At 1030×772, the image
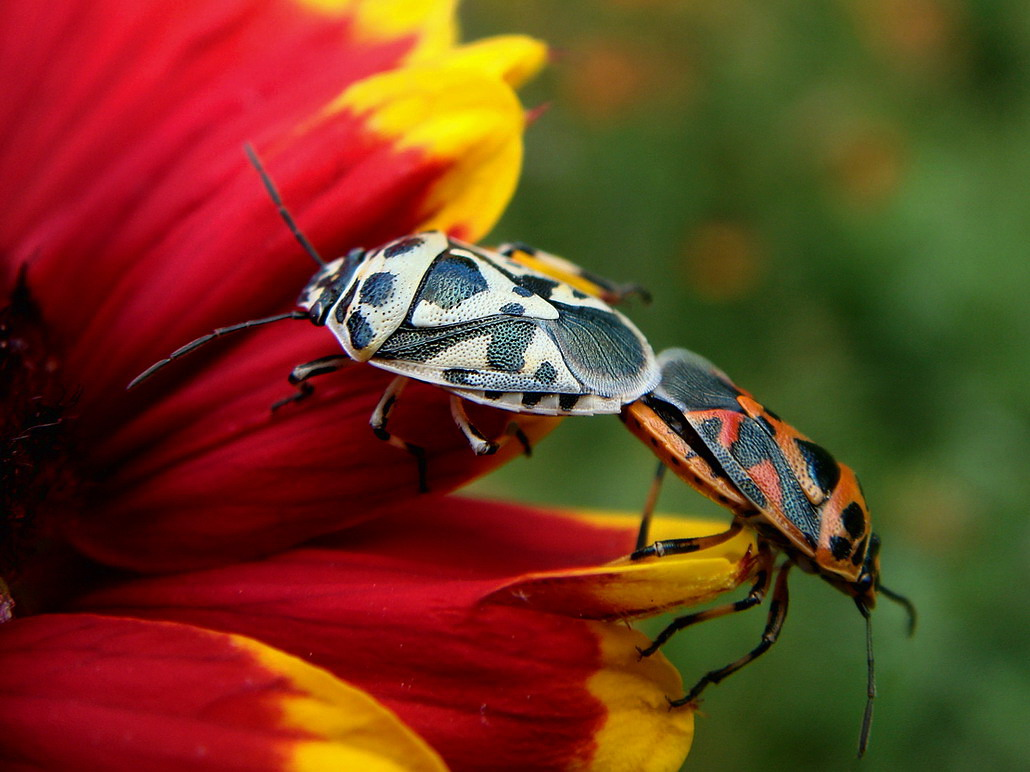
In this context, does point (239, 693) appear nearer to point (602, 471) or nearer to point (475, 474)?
A: point (475, 474)

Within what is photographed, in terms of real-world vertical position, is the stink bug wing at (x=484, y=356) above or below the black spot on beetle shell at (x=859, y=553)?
above

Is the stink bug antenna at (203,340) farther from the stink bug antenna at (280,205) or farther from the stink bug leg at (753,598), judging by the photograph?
the stink bug leg at (753,598)

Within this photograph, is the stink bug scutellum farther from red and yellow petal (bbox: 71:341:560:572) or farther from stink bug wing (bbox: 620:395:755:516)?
red and yellow petal (bbox: 71:341:560:572)

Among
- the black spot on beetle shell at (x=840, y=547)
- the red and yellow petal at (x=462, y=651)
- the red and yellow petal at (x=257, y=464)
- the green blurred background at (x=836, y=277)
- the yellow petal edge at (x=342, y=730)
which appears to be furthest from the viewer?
the green blurred background at (x=836, y=277)

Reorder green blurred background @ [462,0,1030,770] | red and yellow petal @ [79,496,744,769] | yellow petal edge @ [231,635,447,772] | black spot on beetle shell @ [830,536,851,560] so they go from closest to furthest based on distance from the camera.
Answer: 1. yellow petal edge @ [231,635,447,772]
2. red and yellow petal @ [79,496,744,769]
3. black spot on beetle shell @ [830,536,851,560]
4. green blurred background @ [462,0,1030,770]

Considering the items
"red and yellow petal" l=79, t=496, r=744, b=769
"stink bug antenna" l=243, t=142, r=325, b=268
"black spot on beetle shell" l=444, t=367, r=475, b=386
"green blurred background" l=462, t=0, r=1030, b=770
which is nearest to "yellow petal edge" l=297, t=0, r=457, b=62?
"stink bug antenna" l=243, t=142, r=325, b=268

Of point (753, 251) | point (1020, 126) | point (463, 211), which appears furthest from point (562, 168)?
point (463, 211)

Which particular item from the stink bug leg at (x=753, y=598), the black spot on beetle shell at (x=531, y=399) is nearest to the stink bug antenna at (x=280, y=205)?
the black spot on beetle shell at (x=531, y=399)
